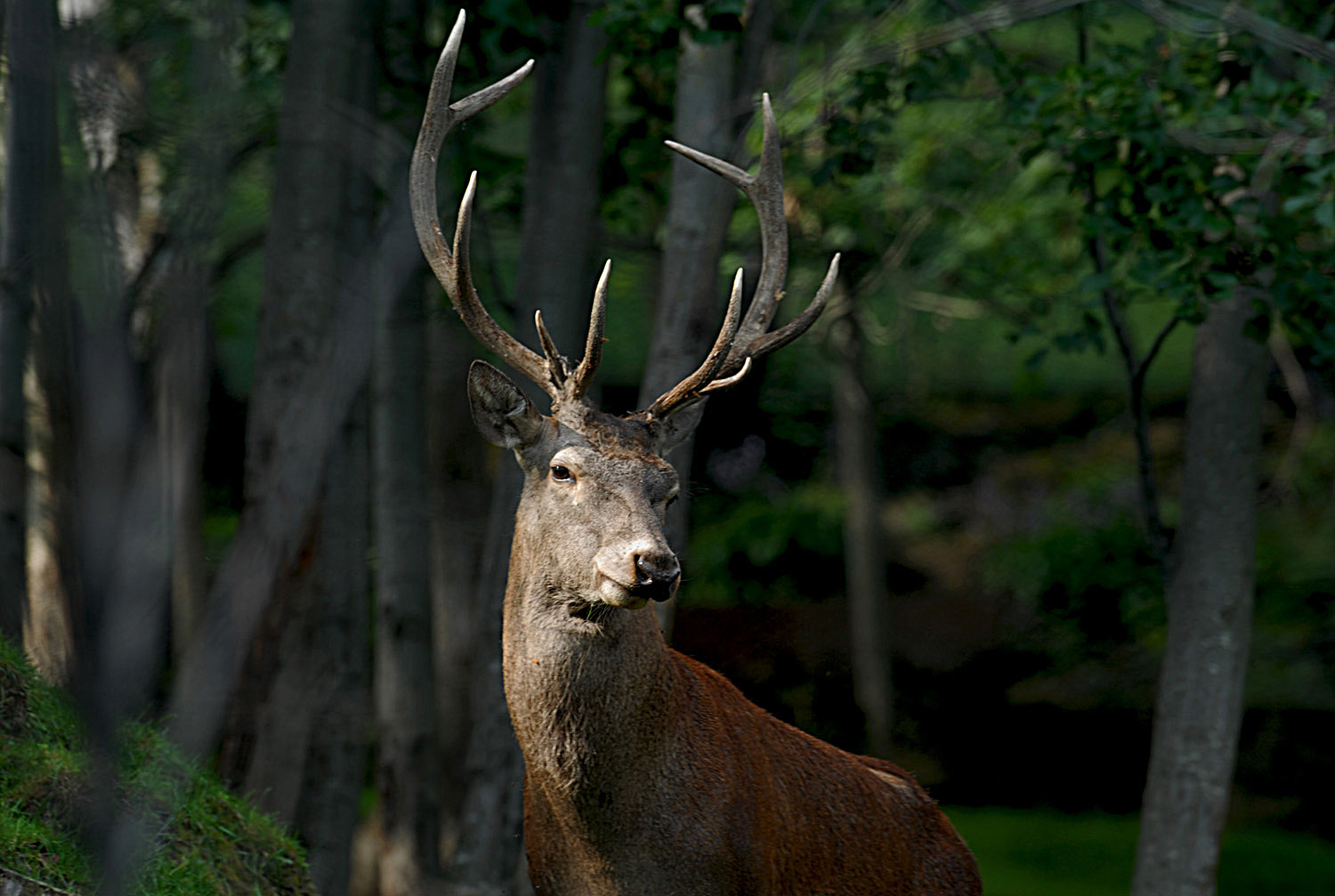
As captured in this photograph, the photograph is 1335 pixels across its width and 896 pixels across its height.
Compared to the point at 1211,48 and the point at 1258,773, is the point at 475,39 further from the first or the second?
the point at 1258,773

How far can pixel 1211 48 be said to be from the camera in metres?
6.62

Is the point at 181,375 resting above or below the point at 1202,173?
below

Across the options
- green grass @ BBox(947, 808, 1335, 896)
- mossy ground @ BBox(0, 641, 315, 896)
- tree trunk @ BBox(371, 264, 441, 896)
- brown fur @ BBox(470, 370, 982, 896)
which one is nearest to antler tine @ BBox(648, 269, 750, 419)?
brown fur @ BBox(470, 370, 982, 896)

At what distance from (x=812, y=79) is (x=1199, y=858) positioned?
4.04m

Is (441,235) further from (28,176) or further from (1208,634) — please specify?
(1208,634)

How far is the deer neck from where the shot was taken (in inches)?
161

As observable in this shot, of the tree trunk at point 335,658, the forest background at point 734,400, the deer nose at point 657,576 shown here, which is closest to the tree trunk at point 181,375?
the forest background at point 734,400

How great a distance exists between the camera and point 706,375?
4348mm

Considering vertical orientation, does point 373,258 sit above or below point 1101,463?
above

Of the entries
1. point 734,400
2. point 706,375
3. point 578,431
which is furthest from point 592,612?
point 734,400

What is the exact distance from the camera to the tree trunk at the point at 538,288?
241 inches

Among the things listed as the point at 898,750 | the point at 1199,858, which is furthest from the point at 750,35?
the point at 898,750

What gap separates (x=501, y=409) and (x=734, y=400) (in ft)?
23.8

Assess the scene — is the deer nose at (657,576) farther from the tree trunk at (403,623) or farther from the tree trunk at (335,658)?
the tree trunk at (403,623)
